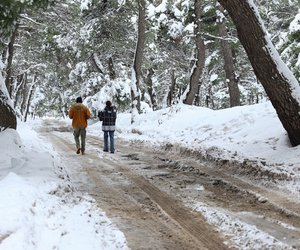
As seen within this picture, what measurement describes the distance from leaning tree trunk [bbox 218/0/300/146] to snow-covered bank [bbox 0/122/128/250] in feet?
16.0

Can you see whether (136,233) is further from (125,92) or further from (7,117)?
(125,92)

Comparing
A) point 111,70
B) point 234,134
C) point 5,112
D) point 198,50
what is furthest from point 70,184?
point 111,70

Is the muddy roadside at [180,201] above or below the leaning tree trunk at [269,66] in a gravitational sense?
below

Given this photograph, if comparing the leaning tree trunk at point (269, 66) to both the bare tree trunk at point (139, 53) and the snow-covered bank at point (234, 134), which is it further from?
the bare tree trunk at point (139, 53)

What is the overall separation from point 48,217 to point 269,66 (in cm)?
596

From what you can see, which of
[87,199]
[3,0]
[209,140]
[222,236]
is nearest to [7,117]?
[3,0]

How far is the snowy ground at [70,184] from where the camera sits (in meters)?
4.61

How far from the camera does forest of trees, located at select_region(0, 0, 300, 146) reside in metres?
8.99

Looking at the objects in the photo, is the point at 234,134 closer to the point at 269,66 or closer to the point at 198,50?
the point at 269,66

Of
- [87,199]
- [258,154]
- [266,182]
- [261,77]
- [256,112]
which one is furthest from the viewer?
[256,112]

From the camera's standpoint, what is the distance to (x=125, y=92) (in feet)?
83.3

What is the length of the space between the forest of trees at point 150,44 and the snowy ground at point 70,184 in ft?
3.74

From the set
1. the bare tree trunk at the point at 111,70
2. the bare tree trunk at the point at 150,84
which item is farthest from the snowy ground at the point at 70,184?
the bare tree trunk at the point at 150,84

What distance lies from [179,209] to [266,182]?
92.5 inches
